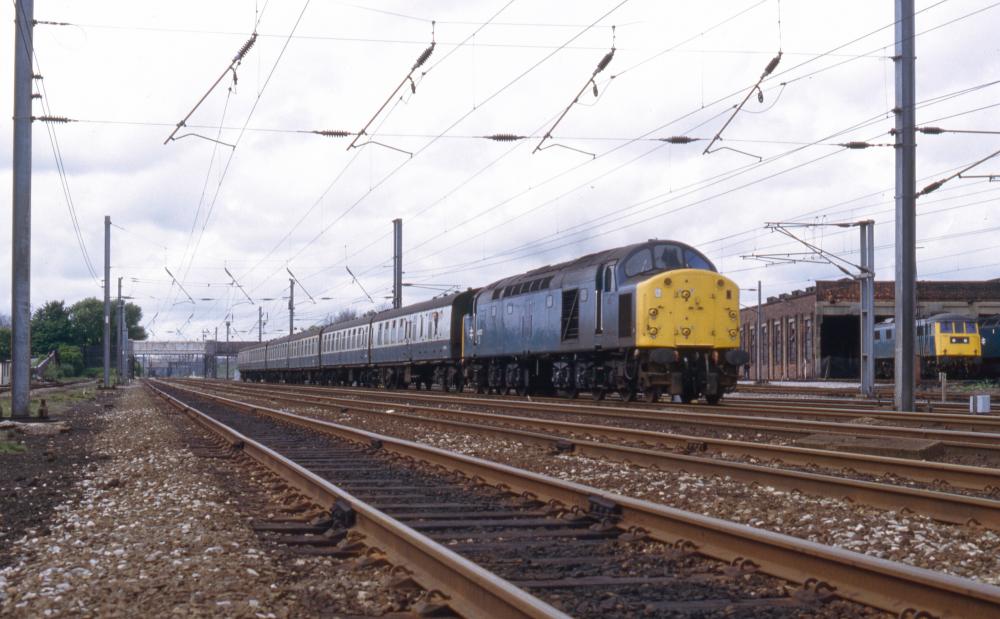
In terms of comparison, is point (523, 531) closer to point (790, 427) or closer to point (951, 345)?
point (790, 427)

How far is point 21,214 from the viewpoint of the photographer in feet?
62.2

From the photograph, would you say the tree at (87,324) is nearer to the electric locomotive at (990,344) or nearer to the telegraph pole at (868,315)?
the electric locomotive at (990,344)

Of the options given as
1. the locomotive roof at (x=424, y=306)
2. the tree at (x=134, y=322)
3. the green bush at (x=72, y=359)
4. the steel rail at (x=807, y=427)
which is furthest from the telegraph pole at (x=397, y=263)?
the tree at (x=134, y=322)

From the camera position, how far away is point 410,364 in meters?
37.4

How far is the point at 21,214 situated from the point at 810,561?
710 inches

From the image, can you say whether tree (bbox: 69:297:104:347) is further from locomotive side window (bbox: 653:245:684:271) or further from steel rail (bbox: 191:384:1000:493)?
steel rail (bbox: 191:384:1000:493)

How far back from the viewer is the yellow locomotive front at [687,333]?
19.7 metres

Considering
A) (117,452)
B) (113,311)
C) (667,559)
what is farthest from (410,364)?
(113,311)

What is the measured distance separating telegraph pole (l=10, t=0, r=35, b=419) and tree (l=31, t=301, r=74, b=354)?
82.3m

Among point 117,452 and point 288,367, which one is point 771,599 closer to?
point 117,452

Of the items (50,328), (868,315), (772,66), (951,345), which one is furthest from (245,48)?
(50,328)

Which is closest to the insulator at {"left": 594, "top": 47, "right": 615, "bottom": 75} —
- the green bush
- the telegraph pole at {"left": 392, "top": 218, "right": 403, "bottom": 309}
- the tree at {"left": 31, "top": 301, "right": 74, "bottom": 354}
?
the telegraph pole at {"left": 392, "top": 218, "right": 403, "bottom": 309}

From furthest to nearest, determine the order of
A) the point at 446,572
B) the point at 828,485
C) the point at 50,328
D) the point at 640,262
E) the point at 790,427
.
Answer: the point at 50,328 < the point at 640,262 < the point at 790,427 < the point at 828,485 < the point at 446,572

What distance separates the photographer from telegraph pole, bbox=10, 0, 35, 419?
18766 mm
